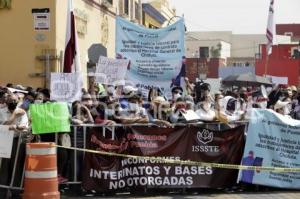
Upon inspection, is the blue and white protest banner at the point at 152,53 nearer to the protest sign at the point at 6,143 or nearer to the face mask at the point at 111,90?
the face mask at the point at 111,90

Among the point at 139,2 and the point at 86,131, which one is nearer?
the point at 86,131

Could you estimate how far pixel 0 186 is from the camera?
9.70 metres

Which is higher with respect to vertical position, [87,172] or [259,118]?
[259,118]

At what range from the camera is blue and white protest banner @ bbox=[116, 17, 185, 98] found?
13.3 m

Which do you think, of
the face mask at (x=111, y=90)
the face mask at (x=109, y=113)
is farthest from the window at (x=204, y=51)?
the face mask at (x=109, y=113)

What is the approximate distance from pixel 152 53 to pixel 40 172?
4971 mm

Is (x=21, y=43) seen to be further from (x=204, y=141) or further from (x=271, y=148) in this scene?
(x=271, y=148)

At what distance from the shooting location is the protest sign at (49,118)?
9.76m

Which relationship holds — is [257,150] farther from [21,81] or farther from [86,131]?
[21,81]

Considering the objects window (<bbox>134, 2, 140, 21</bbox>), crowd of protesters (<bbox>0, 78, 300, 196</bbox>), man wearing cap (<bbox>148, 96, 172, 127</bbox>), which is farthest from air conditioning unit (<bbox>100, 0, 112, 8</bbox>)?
man wearing cap (<bbox>148, 96, 172, 127</bbox>)

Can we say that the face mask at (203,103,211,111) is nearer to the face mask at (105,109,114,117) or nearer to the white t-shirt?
the face mask at (105,109,114,117)

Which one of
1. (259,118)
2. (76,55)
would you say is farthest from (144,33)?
(259,118)

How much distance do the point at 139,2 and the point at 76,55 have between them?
57.7 feet

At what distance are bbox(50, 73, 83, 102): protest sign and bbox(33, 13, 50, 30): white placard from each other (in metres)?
5.78
